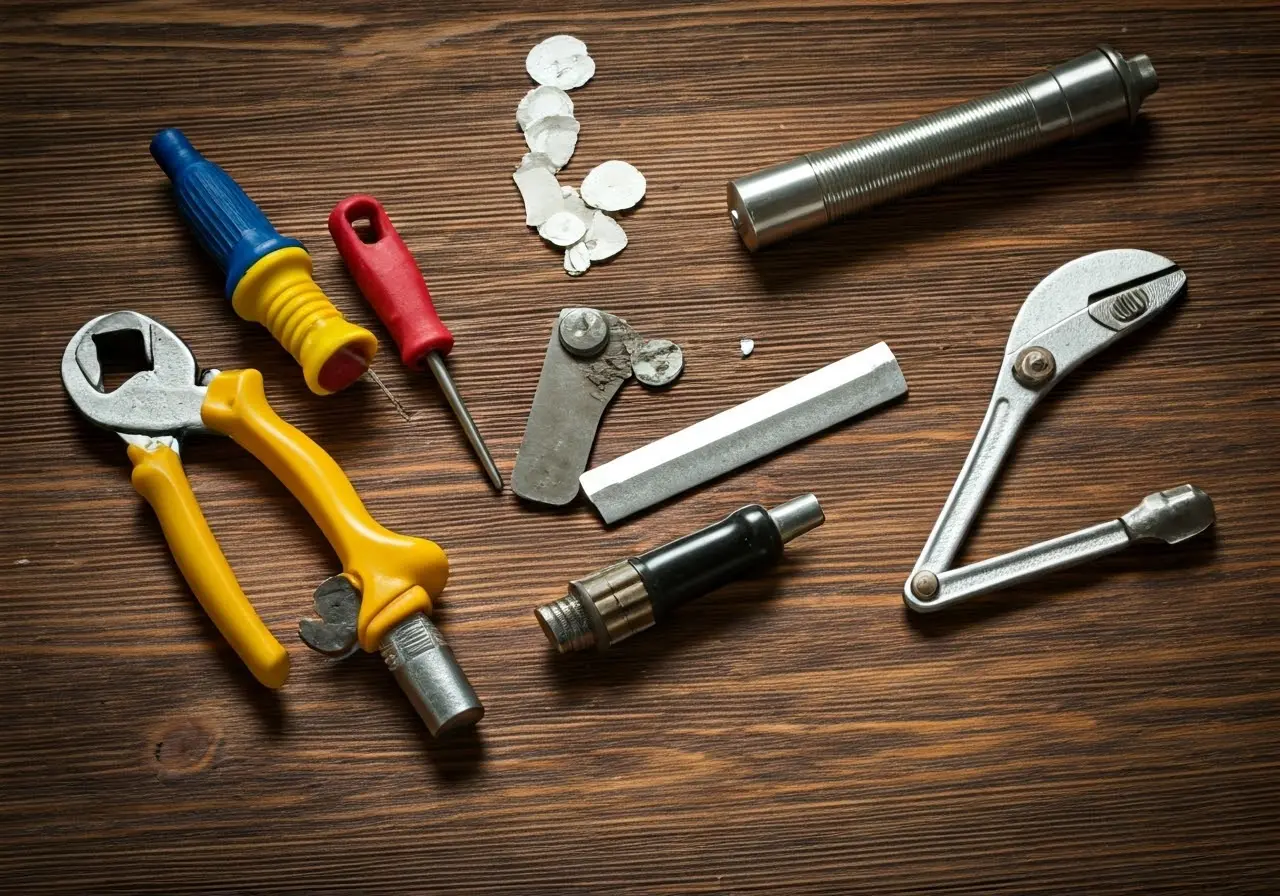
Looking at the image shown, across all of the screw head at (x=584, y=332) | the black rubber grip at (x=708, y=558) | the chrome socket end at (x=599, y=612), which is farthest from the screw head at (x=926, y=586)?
the screw head at (x=584, y=332)

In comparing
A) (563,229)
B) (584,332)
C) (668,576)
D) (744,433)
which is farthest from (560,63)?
(668,576)

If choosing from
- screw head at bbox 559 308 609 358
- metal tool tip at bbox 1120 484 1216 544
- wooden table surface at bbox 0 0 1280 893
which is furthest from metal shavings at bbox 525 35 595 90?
metal tool tip at bbox 1120 484 1216 544

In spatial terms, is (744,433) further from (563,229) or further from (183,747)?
(183,747)

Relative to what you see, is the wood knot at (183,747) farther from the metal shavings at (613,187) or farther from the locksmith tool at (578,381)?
the metal shavings at (613,187)

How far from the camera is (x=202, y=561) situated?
0.86 m

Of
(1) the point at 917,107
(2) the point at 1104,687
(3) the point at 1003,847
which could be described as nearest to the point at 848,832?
(3) the point at 1003,847

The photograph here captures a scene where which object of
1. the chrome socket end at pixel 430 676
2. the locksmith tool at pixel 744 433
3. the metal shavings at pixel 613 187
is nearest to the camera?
the chrome socket end at pixel 430 676

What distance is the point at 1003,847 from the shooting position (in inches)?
33.4

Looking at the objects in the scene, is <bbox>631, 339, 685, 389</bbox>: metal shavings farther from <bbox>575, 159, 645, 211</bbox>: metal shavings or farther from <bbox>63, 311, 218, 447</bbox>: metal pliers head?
<bbox>63, 311, 218, 447</bbox>: metal pliers head

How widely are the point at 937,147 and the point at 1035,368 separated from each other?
0.73ft

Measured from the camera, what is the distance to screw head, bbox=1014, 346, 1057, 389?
95 cm

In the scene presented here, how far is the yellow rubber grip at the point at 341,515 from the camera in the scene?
2.75ft

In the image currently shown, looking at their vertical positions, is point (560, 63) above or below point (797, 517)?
above

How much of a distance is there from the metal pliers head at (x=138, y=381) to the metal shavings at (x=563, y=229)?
1.01 feet
